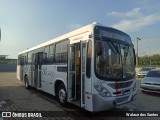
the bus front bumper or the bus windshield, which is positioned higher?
the bus windshield

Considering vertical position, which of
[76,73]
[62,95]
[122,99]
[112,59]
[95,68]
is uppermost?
[112,59]

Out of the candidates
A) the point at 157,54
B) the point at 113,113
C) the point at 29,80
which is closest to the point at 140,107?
the point at 113,113

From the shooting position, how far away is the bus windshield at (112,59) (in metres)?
6.70

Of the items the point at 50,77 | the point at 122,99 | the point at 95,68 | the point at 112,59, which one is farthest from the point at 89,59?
the point at 50,77

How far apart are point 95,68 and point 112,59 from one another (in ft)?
2.69

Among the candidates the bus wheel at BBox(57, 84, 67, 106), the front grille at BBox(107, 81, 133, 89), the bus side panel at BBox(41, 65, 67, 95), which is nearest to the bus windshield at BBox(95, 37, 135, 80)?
the front grille at BBox(107, 81, 133, 89)

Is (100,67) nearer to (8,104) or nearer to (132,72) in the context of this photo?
(132,72)

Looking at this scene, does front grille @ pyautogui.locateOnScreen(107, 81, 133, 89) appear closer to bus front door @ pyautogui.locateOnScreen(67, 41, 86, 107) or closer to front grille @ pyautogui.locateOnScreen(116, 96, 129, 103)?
front grille @ pyautogui.locateOnScreen(116, 96, 129, 103)

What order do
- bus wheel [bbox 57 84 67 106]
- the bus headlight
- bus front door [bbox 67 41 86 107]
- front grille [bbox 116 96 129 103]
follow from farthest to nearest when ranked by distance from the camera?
1. bus wheel [bbox 57 84 67 106]
2. bus front door [bbox 67 41 86 107]
3. front grille [bbox 116 96 129 103]
4. the bus headlight

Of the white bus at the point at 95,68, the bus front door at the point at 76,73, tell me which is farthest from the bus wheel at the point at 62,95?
the bus front door at the point at 76,73

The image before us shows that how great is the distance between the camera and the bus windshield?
6.70 metres

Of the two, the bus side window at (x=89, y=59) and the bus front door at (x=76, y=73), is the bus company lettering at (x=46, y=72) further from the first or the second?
the bus side window at (x=89, y=59)

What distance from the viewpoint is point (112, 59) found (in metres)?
7.07

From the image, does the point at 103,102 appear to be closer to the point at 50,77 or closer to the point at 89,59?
the point at 89,59
